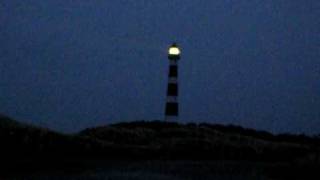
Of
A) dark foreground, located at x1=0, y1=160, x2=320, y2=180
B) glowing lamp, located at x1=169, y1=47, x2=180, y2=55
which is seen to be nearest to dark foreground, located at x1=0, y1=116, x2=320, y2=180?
dark foreground, located at x1=0, y1=160, x2=320, y2=180

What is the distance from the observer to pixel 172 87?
34.2 metres

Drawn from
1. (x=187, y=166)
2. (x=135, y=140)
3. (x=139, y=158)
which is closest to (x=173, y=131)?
(x=135, y=140)

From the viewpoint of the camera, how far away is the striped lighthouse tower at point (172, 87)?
3359cm

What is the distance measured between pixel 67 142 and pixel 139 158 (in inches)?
77.3

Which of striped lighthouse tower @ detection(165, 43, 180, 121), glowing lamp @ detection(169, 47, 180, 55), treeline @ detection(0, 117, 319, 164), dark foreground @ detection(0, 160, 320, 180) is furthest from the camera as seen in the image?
glowing lamp @ detection(169, 47, 180, 55)

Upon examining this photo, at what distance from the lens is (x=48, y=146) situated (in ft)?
60.7

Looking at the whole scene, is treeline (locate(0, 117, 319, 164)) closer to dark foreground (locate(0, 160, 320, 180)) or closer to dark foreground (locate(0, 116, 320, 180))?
dark foreground (locate(0, 116, 320, 180))

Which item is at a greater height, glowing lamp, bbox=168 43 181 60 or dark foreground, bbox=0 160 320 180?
glowing lamp, bbox=168 43 181 60

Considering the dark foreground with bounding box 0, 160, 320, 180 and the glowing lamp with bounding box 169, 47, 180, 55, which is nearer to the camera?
the dark foreground with bounding box 0, 160, 320, 180

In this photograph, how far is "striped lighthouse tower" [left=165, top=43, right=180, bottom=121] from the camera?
3359 centimetres

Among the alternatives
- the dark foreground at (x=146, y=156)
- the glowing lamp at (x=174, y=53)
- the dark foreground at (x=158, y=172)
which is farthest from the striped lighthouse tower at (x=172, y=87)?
the dark foreground at (x=158, y=172)

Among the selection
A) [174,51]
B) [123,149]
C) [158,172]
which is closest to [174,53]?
[174,51]

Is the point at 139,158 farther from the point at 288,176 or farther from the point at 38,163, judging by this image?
the point at 288,176

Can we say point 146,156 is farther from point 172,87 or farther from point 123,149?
point 172,87
